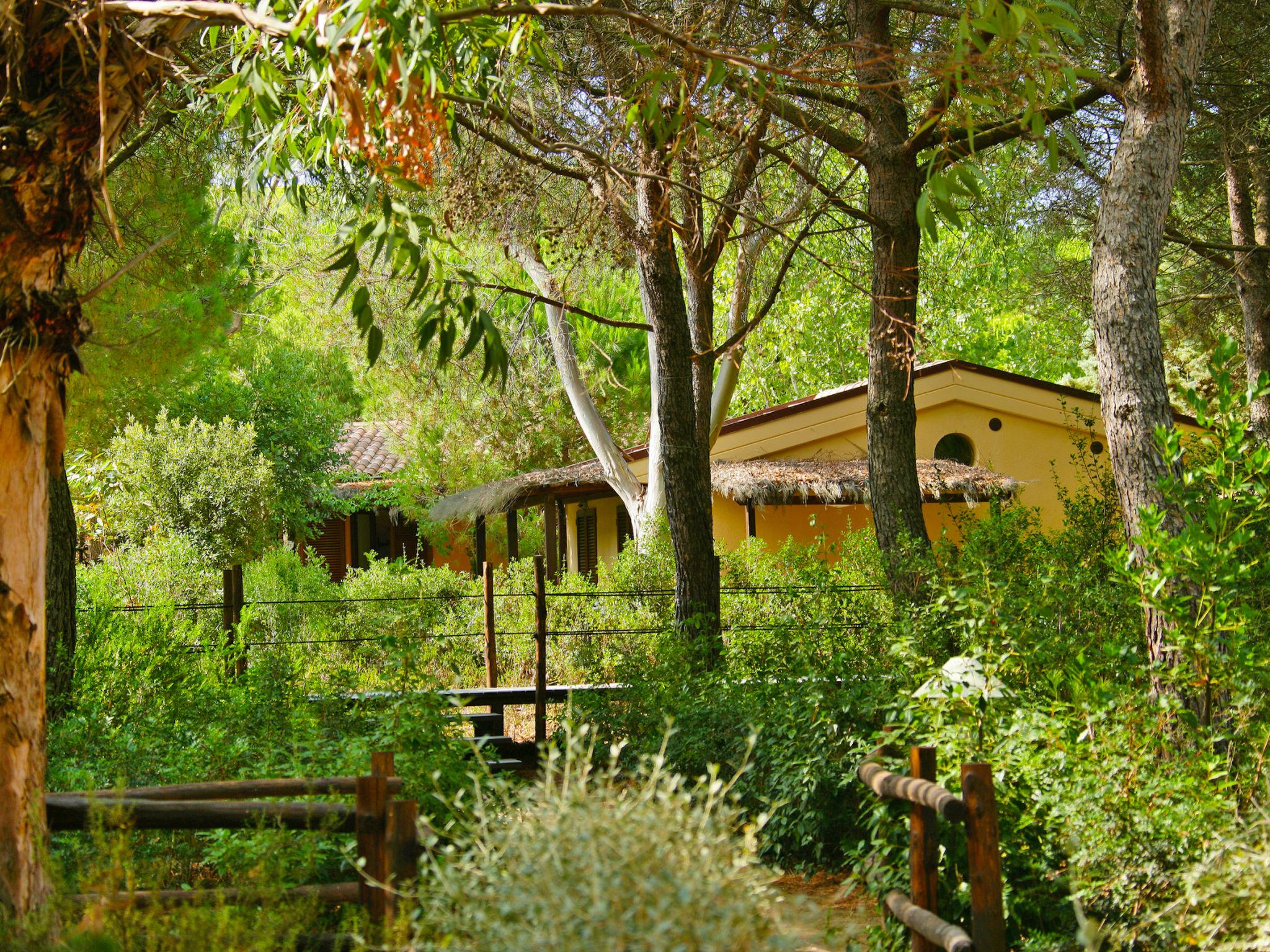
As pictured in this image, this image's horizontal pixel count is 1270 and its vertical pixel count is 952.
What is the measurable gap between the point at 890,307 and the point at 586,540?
1675 centimetres

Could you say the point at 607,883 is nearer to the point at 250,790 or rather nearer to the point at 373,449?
the point at 250,790

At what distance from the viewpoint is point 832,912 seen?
5.66m

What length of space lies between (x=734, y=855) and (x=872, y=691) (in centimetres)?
383

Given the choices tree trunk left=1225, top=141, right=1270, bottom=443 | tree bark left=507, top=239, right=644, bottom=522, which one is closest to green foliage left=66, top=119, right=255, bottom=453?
tree bark left=507, top=239, right=644, bottom=522

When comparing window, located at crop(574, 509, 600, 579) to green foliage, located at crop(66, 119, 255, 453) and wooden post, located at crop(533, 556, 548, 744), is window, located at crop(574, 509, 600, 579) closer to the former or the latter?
green foliage, located at crop(66, 119, 255, 453)

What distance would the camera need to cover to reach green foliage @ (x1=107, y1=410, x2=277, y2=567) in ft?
52.6

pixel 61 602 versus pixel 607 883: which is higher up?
pixel 61 602

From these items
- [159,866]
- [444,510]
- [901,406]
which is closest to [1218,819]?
[159,866]

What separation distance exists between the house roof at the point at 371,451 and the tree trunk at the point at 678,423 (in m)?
16.2

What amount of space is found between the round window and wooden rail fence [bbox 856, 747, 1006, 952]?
15557mm

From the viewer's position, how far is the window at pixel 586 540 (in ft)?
81.4

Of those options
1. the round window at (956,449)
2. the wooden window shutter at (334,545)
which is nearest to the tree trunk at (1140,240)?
the round window at (956,449)

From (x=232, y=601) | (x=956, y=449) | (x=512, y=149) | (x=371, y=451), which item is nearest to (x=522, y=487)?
(x=956, y=449)

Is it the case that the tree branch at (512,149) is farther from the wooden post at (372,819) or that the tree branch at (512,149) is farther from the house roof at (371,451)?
the house roof at (371,451)
